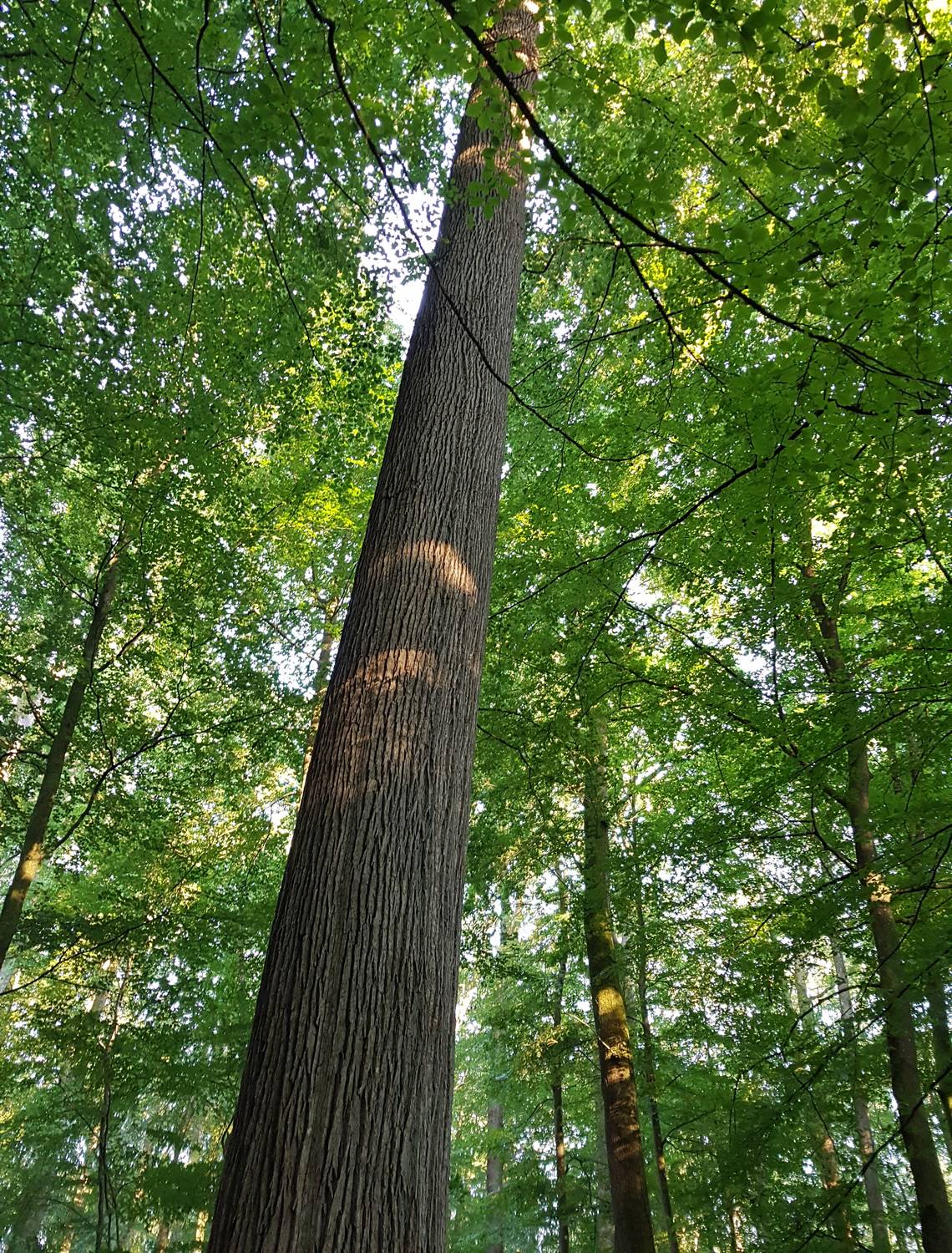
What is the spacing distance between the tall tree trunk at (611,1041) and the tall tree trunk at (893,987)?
2166 mm

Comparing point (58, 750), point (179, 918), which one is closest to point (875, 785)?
point (179, 918)

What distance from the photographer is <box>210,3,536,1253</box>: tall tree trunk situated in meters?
1.47

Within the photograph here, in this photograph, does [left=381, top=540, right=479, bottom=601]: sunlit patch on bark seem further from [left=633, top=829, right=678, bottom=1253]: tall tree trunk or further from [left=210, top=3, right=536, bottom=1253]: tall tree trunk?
[left=633, top=829, right=678, bottom=1253]: tall tree trunk

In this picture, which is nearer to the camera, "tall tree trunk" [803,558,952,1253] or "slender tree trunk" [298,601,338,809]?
"tall tree trunk" [803,558,952,1253]

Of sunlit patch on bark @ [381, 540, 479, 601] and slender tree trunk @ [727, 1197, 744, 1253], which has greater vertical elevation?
sunlit patch on bark @ [381, 540, 479, 601]

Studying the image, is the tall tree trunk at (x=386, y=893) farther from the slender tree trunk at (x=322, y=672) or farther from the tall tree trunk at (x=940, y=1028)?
the tall tree trunk at (x=940, y=1028)

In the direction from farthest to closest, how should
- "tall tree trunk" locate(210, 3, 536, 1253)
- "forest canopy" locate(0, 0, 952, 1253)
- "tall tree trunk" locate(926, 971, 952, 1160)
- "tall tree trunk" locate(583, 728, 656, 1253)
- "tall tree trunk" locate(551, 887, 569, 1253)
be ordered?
"tall tree trunk" locate(551, 887, 569, 1253)
"tall tree trunk" locate(583, 728, 656, 1253)
"tall tree trunk" locate(926, 971, 952, 1160)
"forest canopy" locate(0, 0, 952, 1253)
"tall tree trunk" locate(210, 3, 536, 1253)

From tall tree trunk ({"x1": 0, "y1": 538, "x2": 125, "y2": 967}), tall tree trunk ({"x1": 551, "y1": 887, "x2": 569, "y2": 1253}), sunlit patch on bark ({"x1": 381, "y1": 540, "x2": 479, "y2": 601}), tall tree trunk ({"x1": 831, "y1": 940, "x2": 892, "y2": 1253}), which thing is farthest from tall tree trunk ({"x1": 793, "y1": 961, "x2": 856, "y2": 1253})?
tall tree trunk ({"x1": 0, "y1": 538, "x2": 125, "y2": 967})

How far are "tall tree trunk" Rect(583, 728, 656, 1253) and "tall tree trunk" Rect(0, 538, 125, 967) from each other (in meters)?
4.54

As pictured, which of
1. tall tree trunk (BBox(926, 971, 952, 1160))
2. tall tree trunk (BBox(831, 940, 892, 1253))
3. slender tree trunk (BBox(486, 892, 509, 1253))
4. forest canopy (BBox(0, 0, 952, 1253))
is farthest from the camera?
slender tree trunk (BBox(486, 892, 509, 1253))

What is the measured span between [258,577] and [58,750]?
2861 millimetres

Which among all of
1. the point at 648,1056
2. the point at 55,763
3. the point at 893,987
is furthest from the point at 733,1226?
the point at 55,763

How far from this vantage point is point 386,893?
1.80m

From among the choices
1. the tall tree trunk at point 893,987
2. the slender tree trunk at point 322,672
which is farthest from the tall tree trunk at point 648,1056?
the slender tree trunk at point 322,672
